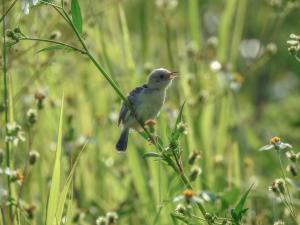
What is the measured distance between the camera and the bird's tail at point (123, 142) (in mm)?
2759

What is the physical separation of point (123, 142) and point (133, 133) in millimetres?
1027

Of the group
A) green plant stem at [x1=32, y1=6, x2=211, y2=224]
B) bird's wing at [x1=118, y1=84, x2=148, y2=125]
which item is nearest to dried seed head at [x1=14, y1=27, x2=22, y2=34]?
green plant stem at [x1=32, y1=6, x2=211, y2=224]

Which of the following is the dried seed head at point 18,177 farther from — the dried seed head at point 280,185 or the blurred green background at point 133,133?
the dried seed head at point 280,185

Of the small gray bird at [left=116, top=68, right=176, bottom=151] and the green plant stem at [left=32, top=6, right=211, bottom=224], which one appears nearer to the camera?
the green plant stem at [left=32, top=6, right=211, bottom=224]

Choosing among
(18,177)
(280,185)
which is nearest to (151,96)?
(18,177)

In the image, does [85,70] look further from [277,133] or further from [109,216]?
[109,216]

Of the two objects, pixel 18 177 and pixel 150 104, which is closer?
pixel 18 177

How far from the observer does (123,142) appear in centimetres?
281

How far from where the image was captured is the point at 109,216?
2.53 meters

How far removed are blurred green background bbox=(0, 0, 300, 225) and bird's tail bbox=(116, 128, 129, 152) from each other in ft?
0.50

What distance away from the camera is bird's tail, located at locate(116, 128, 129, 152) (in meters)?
2.76

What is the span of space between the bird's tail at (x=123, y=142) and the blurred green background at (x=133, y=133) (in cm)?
15

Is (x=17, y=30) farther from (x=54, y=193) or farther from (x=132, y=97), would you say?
(x=132, y=97)

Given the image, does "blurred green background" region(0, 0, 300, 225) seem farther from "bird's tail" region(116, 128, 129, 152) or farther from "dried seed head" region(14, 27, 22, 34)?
"dried seed head" region(14, 27, 22, 34)
